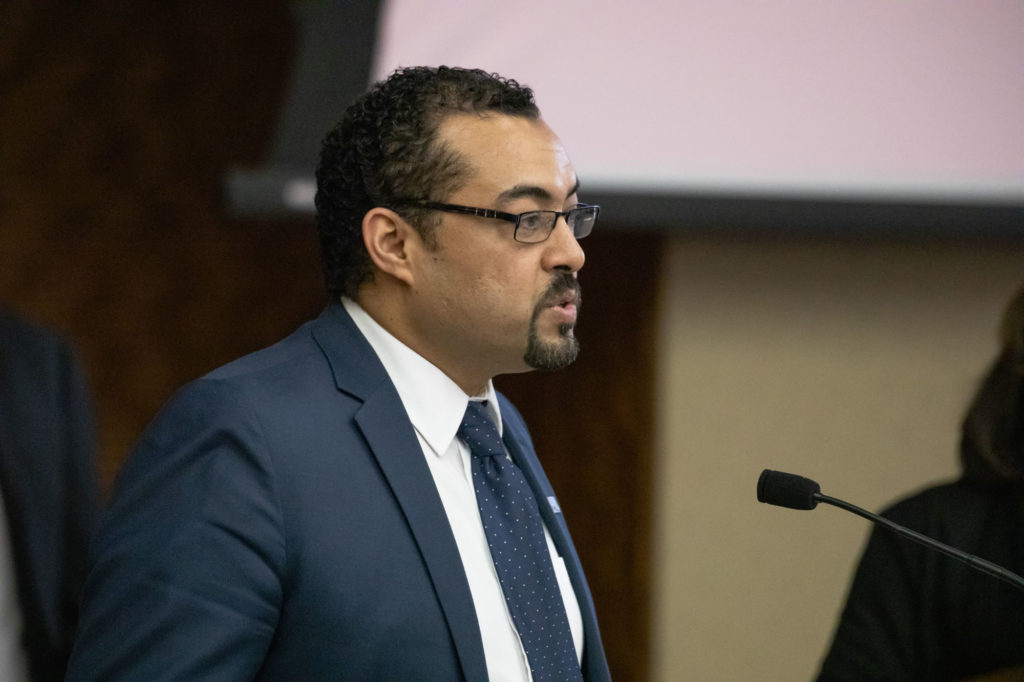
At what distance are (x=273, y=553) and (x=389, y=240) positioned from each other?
17.0 inches

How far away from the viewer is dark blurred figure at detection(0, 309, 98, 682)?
1.51m

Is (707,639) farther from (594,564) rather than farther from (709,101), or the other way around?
(709,101)

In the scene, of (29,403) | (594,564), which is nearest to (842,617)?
(594,564)

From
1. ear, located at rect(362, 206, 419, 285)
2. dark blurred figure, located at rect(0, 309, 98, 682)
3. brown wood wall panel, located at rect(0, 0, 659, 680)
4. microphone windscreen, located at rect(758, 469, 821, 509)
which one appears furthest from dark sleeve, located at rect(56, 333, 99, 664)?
brown wood wall panel, located at rect(0, 0, 659, 680)

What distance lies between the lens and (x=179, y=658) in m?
0.92

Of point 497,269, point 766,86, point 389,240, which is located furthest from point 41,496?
point 766,86

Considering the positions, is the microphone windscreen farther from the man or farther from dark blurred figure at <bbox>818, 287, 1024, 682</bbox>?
dark blurred figure at <bbox>818, 287, 1024, 682</bbox>

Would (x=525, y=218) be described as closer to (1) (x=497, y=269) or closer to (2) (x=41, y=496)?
(1) (x=497, y=269)

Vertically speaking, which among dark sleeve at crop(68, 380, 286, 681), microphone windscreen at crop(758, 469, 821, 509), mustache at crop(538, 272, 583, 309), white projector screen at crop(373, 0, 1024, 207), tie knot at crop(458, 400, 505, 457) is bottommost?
dark sleeve at crop(68, 380, 286, 681)

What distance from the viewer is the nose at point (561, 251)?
1.23 m

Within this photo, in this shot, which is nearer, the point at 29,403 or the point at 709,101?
the point at 29,403

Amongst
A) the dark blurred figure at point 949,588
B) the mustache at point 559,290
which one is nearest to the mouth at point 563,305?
the mustache at point 559,290

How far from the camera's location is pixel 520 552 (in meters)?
1.16

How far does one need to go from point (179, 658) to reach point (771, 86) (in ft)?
5.40
